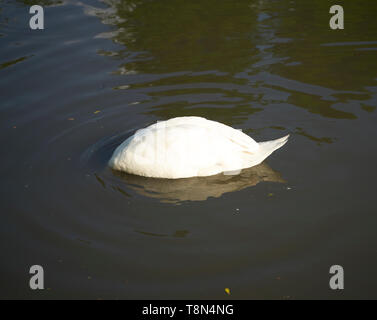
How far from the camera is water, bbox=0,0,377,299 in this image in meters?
5.33

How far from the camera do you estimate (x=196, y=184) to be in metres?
6.61

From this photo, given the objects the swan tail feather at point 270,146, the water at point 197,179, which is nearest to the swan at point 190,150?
the swan tail feather at point 270,146

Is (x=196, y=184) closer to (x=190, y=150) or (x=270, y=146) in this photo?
(x=190, y=150)

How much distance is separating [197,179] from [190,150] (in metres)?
0.51

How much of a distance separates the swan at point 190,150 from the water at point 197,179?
244mm

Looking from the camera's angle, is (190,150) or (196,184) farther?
(196,184)

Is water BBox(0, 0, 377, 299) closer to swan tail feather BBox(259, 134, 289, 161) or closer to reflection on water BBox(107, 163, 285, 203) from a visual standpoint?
reflection on water BBox(107, 163, 285, 203)

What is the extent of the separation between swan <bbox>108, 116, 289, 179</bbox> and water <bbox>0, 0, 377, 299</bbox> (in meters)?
0.24

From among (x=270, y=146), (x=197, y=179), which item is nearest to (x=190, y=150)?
(x=197, y=179)

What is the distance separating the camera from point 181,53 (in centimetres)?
1062

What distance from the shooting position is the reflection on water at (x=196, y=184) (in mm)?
6449
